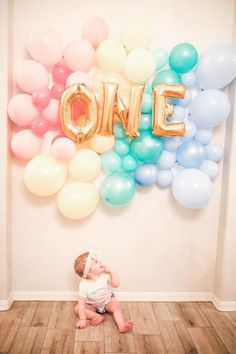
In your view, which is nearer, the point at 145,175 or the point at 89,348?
the point at 89,348

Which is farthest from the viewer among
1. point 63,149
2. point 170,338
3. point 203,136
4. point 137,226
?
point 137,226

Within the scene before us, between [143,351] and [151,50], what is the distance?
6.49 ft

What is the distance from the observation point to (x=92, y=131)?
229 cm

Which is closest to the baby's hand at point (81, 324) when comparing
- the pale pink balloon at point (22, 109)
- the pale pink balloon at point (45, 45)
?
the pale pink balloon at point (22, 109)

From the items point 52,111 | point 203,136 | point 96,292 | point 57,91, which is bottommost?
point 96,292

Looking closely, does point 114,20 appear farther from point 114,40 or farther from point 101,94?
point 101,94

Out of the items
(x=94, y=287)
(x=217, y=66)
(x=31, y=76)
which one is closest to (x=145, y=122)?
(x=217, y=66)

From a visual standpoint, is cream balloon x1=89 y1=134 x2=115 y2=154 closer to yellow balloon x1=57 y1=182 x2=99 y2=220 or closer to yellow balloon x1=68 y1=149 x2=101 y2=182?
yellow balloon x1=68 y1=149 x2=101 y2=182

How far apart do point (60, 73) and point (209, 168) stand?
49.1 inches

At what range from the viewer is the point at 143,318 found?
240 centimetres

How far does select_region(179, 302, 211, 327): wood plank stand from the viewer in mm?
2339

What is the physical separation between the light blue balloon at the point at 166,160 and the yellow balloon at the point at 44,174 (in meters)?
0.68

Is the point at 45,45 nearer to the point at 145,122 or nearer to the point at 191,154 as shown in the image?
the point at 145,122

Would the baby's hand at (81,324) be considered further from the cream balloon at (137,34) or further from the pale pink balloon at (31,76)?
the cream balloon at (137,34)
